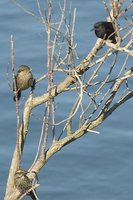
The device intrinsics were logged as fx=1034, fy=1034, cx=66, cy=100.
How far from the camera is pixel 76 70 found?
24.0 feet

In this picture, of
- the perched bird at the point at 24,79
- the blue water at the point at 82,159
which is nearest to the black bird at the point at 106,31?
the perched bird at the point at 24,79

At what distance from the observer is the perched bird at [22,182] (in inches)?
286

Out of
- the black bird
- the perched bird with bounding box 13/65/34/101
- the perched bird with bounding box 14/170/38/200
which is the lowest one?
the perched bird with bounding box 14/170/38/200

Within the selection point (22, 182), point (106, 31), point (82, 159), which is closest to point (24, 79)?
point (106, 31)

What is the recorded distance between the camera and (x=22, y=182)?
726cm

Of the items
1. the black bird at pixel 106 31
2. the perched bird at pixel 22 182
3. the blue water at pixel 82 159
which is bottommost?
the blue water at pixel 82 159

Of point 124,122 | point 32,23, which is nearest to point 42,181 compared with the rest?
point 124,122

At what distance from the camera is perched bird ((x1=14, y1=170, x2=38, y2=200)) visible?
7276 millimetres

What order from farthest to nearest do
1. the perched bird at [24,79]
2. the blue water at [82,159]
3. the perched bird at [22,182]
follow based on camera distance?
the blue water at [82,159] → the perched bird at [24,79] → the perched bird at [22,182]

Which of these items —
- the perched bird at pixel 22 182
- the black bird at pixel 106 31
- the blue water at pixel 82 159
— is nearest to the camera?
the perched bird at pixel 22 182

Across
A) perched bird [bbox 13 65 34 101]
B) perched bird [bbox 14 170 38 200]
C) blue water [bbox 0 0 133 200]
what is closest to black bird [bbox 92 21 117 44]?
perched bird [bbox 13 65 34 101]

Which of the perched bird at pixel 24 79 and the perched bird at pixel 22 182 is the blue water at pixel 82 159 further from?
the perched bird at pixel 22 182

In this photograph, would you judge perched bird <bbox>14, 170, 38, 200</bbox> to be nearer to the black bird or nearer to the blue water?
the black bird

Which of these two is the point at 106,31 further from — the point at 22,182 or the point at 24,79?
the point at 22,182
